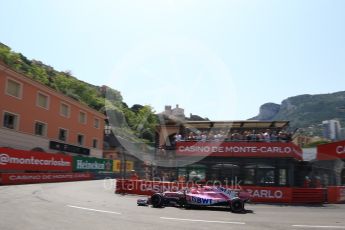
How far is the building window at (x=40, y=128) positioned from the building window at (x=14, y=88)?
4475mm

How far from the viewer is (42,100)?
142 ft

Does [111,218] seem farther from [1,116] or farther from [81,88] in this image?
[81,88]

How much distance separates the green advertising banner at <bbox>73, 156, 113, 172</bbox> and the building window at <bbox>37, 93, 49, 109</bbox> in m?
7.13

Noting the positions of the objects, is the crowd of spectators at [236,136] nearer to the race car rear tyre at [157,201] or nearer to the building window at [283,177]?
the building window at [283,177]

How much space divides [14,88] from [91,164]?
515 inches

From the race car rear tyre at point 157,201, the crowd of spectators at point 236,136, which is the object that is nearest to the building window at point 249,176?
the crowd of spectators at point 236,136

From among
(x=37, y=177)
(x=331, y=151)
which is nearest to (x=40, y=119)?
(x=37, y=177)

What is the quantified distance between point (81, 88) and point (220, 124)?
287ft

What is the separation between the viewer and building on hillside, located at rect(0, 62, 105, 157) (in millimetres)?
37156

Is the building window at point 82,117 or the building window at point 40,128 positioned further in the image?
the building window at point 82,117

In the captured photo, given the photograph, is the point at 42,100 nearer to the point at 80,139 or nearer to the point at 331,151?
the point at 80,139

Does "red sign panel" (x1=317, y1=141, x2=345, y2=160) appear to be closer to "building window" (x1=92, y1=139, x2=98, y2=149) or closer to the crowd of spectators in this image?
the crowd of spectators

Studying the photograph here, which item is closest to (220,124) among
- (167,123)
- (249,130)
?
(249,130)

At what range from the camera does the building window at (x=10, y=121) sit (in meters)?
37.3
